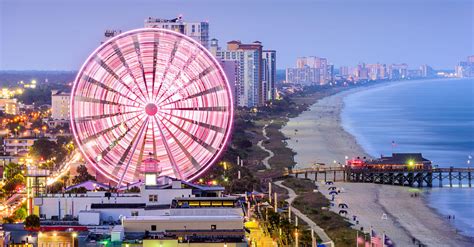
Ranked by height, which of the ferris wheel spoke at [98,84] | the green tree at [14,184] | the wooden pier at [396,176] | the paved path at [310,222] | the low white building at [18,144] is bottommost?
the paved path at [310,222]

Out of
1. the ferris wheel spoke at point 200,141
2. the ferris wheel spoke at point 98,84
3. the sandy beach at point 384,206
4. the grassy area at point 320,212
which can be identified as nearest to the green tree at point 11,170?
the grassy area at point 320,212

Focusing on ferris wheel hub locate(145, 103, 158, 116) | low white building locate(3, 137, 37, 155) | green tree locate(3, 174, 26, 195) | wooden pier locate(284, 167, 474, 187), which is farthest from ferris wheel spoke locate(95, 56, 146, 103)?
low white building locate(3, 137, 37, 155)

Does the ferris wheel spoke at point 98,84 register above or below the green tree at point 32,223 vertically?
above

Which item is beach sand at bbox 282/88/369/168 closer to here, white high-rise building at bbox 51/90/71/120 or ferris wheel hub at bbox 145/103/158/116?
white high-rise building at bbox 51/90/71/120

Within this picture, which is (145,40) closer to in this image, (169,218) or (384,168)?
(169,218)

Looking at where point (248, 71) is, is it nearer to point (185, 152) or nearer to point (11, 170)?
point (11, 170)

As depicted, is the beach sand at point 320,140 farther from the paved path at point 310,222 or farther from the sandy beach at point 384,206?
the paved path at point 310,222

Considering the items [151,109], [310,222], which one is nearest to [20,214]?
[151,109]
